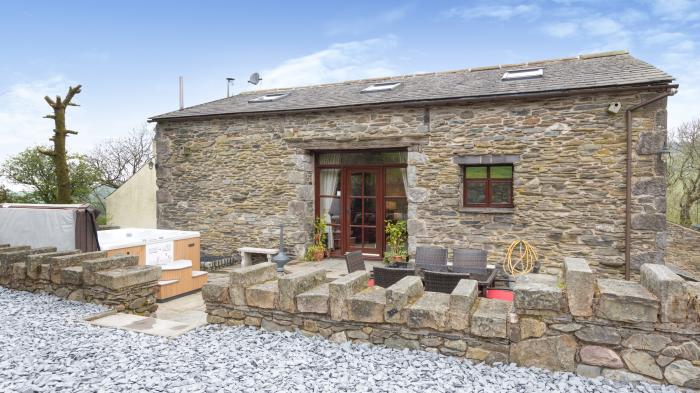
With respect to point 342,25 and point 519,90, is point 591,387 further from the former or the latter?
point 342,25

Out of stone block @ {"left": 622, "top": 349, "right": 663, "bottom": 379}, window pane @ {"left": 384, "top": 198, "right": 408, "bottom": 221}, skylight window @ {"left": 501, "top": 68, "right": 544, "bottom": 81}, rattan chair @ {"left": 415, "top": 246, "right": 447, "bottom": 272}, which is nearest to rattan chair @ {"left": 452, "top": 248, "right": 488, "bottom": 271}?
rattan chair @ {"left": 415, "top": 246, "right": 447, "bottom": 272}

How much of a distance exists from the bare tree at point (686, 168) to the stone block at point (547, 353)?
19685 millimetres

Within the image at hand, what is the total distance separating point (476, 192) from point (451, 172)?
2.15 feet

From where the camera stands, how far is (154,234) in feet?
23.6

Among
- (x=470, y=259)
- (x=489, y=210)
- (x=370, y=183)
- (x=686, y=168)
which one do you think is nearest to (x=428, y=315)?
(x=470, y=259)

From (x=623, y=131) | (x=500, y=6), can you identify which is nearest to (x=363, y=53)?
(x=500, y=6)

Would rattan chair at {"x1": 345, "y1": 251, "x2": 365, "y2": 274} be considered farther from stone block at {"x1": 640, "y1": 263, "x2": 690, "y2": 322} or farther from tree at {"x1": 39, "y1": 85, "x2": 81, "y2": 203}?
tree at {"x1": 39, "y1": 85, "x2": 81, "y2": 203}

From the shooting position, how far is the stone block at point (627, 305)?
9.43 ft

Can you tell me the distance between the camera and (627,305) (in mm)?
2920

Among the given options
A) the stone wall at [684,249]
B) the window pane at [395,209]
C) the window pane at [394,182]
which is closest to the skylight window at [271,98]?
the window pane at [394,182]

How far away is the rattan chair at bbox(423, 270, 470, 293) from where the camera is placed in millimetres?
4594

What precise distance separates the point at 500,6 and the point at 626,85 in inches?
157

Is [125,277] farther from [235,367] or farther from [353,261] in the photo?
[353,261]

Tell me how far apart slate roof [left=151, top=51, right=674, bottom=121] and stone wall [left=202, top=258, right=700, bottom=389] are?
15.7ft
